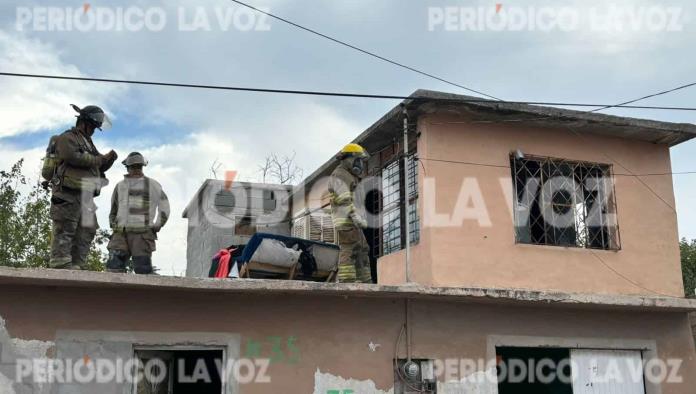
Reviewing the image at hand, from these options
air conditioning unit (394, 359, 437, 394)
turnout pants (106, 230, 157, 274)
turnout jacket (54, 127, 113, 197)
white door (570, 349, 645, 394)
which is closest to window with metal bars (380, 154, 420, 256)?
air conditioning unit (394, 359, 437, 394)

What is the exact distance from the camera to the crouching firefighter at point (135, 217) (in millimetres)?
7500

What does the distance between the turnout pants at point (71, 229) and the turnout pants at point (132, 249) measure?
0.86 feet

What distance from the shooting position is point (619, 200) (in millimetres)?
9680

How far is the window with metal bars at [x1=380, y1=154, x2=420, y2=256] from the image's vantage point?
30.1 ft

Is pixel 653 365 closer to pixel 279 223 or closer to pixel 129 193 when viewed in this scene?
pixel 129 193

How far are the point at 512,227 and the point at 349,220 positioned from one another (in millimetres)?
2235

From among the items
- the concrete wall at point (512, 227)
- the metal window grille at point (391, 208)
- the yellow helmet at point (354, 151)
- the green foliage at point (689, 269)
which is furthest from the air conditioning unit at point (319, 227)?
the green foliage at point (689, 269)

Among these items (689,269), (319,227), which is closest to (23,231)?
(319,227)

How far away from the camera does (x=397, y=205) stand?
982 centimetres

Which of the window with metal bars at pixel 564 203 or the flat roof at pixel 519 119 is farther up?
the flat roof at pixel 519 119

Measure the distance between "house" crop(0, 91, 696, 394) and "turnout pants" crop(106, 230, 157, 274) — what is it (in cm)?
51

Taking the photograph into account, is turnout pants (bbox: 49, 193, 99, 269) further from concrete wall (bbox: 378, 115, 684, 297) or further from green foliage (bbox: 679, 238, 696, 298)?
green foliage (bbox: 679, 238, 696, 298)

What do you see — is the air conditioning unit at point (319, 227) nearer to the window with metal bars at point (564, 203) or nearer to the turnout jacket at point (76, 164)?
the window with metal bars at point (564, 203)

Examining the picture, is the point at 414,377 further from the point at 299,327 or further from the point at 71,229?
the point at 71,229
